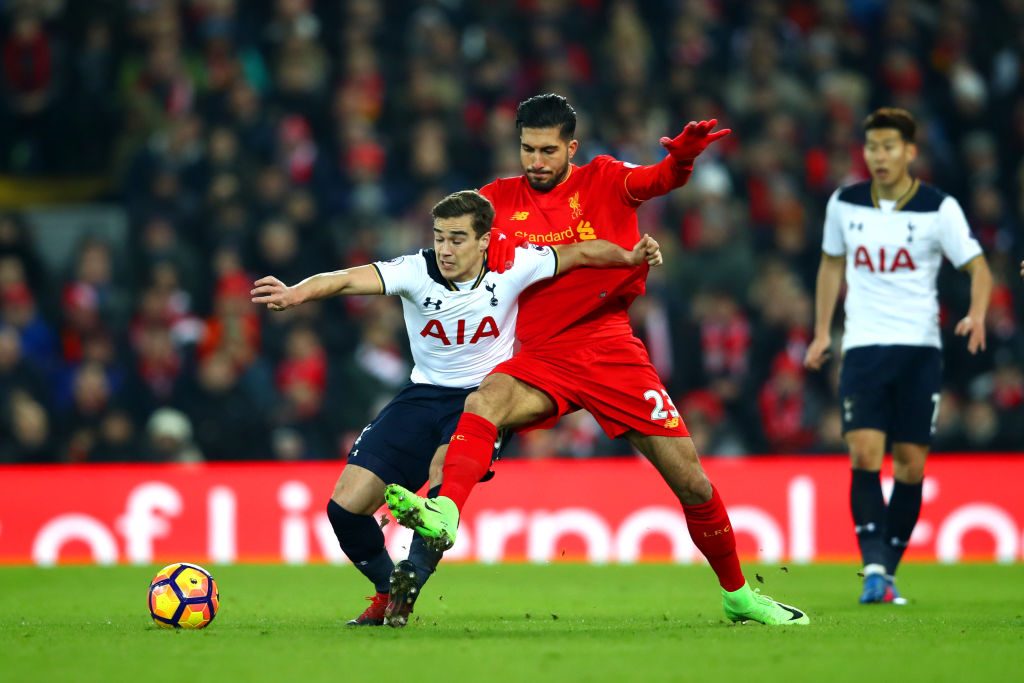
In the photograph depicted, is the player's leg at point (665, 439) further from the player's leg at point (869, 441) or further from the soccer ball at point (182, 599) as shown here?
the soccer ball at point (182, 599)

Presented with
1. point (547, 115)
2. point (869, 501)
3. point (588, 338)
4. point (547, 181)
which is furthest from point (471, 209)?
point (869, 501)

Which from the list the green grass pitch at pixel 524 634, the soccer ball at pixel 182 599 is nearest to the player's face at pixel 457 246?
the green grass pitch at pixel 524 634

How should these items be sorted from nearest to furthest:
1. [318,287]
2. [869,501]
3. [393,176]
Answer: [318,287], [869,501], [393,176]

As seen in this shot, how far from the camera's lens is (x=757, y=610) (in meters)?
7.23

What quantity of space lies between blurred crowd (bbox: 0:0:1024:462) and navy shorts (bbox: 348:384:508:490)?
19.6 feet

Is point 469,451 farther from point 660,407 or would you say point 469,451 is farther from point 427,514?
point 660,407

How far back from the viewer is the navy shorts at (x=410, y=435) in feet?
23.9

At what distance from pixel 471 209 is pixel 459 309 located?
1.51 ft

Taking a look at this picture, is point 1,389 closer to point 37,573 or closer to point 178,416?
point 178,416

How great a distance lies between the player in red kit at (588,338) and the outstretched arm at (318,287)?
0.63 metres

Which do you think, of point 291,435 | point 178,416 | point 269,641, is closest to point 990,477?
point 291,435

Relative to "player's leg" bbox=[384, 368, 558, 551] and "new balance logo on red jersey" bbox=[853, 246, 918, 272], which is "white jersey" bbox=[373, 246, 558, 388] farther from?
"new balance logo on red jersey" bbox=[853, 246, 918, 272]

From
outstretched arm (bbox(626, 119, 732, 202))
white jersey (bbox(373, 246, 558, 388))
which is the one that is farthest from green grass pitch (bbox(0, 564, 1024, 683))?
outstretched arm (bbox(626, 119, 732, 202))

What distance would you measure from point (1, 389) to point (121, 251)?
2278 millimetres
